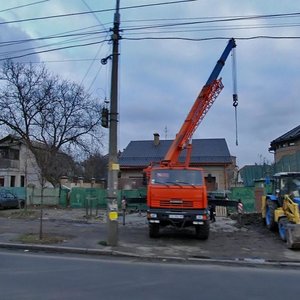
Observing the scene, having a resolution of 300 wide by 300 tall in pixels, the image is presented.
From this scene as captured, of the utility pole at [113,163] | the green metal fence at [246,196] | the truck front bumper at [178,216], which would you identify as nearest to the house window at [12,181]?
the green metal fence at [246,196]

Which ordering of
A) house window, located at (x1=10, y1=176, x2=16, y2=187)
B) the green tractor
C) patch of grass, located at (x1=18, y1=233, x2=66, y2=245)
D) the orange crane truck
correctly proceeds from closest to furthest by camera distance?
→ the green tractor
patch of grass, located at (x1=18, y1=233, x2=66, y2=245)
the orange crane truck
house window, located at (x1=10, y1=176, x2=16, y2=187)

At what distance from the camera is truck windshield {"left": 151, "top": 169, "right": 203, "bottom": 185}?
16.6 m

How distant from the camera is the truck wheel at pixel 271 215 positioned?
18.6 meters

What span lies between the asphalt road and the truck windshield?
5.02 metres

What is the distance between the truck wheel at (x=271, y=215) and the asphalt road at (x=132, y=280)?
24.6 ft

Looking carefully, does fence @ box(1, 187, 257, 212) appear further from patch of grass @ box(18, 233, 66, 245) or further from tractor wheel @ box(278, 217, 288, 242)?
patch of grass @ box(18, 233, 66, 245)

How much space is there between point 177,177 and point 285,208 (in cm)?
404

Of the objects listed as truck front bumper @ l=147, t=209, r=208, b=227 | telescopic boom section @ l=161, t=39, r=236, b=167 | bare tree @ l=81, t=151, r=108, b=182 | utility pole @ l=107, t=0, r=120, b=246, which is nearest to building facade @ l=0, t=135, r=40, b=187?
bare tree @ l=81, t=151, r=108, b=182

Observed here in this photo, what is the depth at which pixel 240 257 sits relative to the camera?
12.9 metres

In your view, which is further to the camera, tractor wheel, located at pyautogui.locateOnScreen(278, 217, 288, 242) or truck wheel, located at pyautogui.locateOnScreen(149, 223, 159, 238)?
truck wheel, located at pyautogui.locateOnScreen(149, 223, 159, 238)

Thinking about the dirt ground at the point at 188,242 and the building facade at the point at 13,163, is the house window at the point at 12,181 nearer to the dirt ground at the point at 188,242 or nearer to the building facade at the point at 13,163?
the building facade at the point at 13,163

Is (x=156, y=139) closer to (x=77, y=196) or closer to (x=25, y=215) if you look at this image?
(x=77, y=196)

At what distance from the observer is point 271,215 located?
1895cm

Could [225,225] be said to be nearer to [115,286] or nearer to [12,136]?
[115,286]
